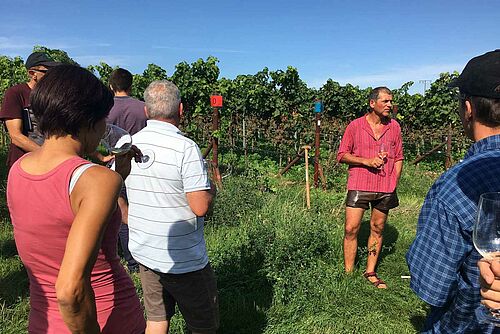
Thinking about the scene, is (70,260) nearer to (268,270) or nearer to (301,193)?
(268,270)

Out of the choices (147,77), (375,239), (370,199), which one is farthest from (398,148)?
(147,77)

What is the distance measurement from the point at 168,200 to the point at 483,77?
62.6 inches

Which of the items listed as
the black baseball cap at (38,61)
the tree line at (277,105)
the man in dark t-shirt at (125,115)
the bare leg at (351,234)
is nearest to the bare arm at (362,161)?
the bare leg at (351,234)

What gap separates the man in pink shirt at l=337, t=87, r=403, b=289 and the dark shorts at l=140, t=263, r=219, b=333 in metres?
2.09

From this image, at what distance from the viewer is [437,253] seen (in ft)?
4.26

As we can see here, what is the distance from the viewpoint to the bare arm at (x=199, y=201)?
2.14 m

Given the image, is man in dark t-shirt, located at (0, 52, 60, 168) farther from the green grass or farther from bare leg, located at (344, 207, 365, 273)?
bare leg, located at (344, 207, 365, 273)

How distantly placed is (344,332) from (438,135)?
11.6 m

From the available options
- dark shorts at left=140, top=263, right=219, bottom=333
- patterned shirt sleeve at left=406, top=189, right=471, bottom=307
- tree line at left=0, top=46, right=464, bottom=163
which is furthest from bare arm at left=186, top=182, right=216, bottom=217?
tree line at left=0, top=46, right=464, bottom=163

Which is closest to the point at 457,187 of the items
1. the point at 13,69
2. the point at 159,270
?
the point at 159,270

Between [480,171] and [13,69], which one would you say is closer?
[480,171]

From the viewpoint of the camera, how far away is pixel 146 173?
220cm

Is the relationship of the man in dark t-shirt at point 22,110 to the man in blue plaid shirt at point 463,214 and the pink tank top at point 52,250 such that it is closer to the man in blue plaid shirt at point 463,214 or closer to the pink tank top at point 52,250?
the pink tank top at point 52,250

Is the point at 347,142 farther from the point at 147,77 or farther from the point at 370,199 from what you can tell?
the point at 147,77
